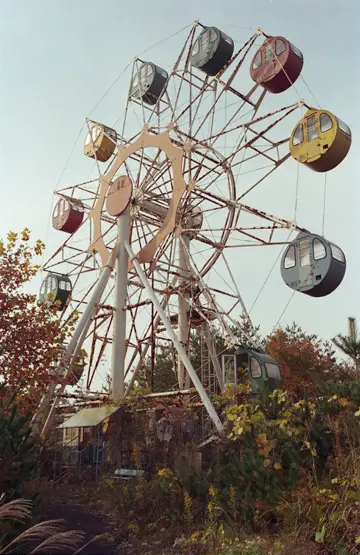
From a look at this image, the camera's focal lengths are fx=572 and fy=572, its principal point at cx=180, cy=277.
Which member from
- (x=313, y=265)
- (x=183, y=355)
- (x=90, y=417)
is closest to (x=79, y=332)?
(x=90, y=417)

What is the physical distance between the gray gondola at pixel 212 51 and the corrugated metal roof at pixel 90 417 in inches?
485

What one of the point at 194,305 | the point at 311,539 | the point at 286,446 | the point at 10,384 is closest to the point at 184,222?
the point at 194,305

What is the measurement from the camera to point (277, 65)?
18.4 meters

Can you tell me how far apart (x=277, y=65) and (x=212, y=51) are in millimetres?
2839

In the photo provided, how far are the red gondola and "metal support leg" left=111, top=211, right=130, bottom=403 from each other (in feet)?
22.4

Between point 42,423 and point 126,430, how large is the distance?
401 cm

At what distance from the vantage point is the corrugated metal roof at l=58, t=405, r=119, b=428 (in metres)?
16.4

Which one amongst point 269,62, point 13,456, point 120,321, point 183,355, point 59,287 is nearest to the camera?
point 13,456

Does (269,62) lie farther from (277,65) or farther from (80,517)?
(80,517)

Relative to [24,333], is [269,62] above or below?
above

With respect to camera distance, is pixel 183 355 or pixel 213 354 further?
pixel 213 354

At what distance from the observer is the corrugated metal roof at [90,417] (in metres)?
16.4

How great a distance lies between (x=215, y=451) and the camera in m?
11.3

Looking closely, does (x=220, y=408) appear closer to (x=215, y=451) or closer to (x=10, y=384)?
(x=215, y=451)
